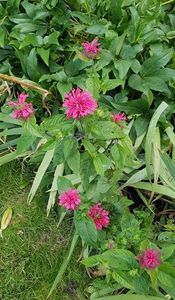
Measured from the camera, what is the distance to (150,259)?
156cm

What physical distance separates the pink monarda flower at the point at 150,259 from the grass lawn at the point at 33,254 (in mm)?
534

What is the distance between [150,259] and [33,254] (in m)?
0.69

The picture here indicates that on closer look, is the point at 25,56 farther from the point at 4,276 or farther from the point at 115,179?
the point at 4,276

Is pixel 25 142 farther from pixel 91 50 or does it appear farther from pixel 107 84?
pixel 91 50

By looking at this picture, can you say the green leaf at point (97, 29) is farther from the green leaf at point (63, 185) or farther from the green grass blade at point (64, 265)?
the green grass blade at point (64, 265)

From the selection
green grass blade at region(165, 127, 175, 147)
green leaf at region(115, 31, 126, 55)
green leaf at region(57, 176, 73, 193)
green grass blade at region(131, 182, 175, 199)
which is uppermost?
green leaf at region(115, 31, 126, 55)

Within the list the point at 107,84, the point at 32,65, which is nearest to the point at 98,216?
the point at 107,84

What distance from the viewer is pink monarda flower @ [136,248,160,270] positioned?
1.56 meters

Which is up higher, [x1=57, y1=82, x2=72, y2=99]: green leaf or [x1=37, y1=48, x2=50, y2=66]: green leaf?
[x1=37, y1=48, x2=50, y2=66]: green leaf

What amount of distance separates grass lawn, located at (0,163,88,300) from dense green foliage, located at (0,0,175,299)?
100 millimetres

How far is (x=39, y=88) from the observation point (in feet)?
7.29

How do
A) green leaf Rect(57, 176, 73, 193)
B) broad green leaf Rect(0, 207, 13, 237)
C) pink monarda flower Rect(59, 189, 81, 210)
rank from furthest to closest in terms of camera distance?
broad green leaf Rect(0, 207, 13, 237)
green leaf Rect(57, 176, 73, 193)
pink monarda flower Rect(59, 189, 81, 210)

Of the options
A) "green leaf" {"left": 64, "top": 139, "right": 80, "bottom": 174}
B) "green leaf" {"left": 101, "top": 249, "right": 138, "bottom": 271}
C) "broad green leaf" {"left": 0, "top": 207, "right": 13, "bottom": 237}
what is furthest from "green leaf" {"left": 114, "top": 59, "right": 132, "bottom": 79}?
"green leaf" {"left": 101, "top": 249, "right": 138, "bottom": 271}

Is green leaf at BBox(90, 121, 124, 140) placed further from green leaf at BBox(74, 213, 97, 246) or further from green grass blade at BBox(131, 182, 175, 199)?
green grass blade at BBox(131, 182, 175, 199)
